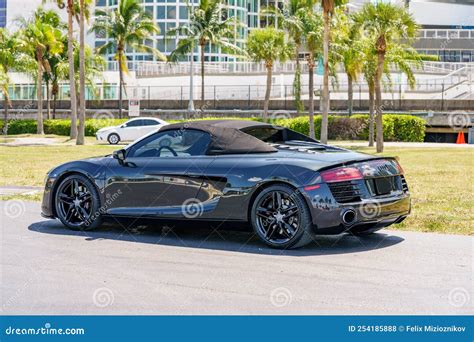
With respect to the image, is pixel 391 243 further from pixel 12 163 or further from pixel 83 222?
pixel 12 163

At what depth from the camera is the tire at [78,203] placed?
10188 mm

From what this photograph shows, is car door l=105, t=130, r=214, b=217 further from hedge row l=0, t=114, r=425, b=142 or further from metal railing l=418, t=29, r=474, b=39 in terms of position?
metal railing l=418, t=29, r=474, b=39

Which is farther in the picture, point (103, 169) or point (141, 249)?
point (103, 169)

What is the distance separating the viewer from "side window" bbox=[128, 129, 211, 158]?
9.78 metres

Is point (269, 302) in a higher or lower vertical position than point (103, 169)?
lower

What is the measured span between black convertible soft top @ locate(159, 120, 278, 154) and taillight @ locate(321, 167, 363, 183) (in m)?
0.92

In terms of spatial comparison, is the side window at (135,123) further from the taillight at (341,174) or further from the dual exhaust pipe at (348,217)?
the dual exhaust pipe at (348,217)

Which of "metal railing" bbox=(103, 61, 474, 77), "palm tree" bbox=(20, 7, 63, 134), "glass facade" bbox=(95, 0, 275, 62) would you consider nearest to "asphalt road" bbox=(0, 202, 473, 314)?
"palm tree" bbox=(20, 7, 63, 134)

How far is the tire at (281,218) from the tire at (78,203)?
2.21m

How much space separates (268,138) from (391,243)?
194cm

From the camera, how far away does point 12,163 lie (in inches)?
923

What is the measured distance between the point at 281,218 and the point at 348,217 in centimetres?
70
